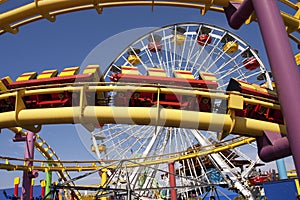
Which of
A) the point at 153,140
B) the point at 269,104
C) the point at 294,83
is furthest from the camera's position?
the point at 153,140

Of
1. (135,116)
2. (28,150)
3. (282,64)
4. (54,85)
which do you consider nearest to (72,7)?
(54,85)

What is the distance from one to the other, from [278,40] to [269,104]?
90.9 inches

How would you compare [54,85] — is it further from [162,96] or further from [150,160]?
[150,160]

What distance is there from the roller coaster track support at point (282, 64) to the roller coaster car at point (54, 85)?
133 inches

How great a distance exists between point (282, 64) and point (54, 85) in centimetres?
406

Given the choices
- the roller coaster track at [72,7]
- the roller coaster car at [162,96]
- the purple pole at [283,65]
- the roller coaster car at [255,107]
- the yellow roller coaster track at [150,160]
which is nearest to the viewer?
the purple pole at [283,65]

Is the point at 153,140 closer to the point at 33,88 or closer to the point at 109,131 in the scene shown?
the point at 109,131

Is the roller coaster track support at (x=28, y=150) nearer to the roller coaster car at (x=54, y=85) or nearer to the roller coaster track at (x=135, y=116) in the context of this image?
the roller coaster car at (x=54, y=85)

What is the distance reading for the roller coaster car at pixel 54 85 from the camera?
230 inches

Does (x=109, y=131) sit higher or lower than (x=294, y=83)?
higher

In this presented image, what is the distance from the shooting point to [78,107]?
5387 mm

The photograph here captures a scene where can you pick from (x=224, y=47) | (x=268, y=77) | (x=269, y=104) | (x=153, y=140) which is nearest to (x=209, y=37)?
(x=224, y=47)

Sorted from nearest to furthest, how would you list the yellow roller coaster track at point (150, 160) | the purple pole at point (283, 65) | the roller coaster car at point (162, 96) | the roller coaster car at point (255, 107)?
the purple pole at point (283, 65) < the roller coaster car at point (162, 96) < the roller coaster car at point (255, 107) < the yellow roller coaster track at point (150, 160)

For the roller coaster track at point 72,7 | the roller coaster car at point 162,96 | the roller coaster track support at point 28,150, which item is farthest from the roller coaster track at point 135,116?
the roller coaster track support at point 28,150
